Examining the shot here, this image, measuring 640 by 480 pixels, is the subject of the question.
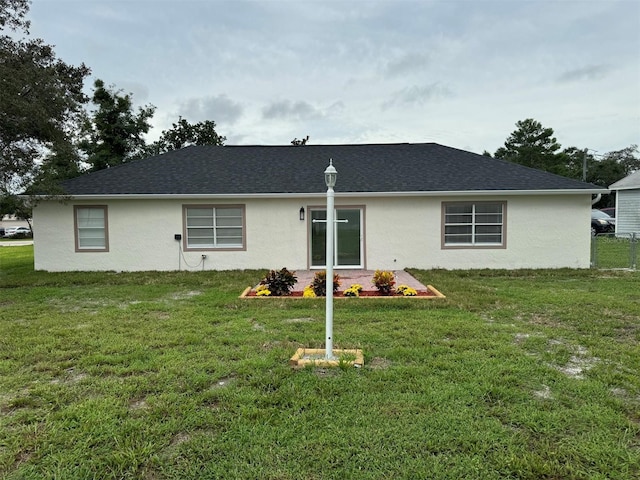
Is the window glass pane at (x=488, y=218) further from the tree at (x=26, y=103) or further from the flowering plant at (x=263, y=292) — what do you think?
the tree at (x=26, y=103)

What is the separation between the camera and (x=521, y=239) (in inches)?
452

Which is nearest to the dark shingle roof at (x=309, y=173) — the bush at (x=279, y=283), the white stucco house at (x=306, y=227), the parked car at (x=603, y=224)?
the white stucco house at (x=306, y=227)

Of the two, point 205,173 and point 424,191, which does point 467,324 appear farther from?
point 205,173

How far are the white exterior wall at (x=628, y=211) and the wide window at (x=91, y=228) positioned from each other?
83.3ft

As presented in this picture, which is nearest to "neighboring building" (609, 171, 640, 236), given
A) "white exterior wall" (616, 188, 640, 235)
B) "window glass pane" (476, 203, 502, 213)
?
"white exterior wall" (616, 188, 640, 235)

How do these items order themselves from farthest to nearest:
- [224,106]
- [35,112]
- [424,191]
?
[224,106] < [424,191] < [35,112]

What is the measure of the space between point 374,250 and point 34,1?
34.4 ft

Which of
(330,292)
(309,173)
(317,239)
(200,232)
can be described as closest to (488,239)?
(317,239)

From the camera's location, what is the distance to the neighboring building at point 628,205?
22094mm

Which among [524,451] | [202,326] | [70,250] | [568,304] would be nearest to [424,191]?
[568,304]

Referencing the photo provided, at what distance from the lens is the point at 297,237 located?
11609 mm

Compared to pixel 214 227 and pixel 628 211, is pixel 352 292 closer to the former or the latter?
pixel 214 227

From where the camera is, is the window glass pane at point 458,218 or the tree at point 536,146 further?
the tree at point 536,146

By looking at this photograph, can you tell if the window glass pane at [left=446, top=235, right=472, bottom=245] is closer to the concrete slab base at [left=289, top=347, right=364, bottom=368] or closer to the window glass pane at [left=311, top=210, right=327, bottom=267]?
the window glass pane at [left=311, top=210, right=327, bottom=267]
